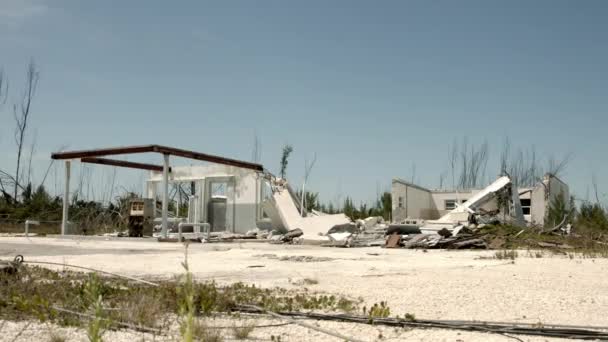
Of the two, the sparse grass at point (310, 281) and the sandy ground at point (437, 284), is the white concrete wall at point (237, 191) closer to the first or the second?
the sandy ground at point (437, 284)

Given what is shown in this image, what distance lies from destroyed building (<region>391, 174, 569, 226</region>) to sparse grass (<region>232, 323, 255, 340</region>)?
21738 mm

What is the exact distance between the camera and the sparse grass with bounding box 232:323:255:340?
4098 millimetres

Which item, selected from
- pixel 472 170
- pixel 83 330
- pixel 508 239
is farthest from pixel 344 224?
pixel 472 170

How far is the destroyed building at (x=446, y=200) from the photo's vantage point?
26797mm

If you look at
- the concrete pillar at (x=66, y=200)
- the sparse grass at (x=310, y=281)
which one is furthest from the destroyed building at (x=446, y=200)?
the sparse grass at (x=310, y=281)

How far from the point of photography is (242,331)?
4168 millimetres

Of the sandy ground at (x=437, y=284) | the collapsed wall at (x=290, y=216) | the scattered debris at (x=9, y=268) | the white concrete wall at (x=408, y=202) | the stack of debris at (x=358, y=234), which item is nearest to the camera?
the sandy ground at (x=437, y=284)

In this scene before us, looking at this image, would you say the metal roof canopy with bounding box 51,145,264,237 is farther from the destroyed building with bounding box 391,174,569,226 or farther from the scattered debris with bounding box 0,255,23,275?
the scattered debris with bounding box 0,255,23,275

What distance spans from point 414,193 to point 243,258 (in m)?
18.1

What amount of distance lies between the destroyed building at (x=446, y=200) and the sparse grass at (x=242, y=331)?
71.3ft

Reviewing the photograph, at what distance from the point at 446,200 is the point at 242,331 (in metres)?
27.4

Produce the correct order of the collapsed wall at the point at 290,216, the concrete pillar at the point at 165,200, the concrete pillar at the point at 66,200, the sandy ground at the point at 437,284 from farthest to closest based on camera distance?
the concrete pillar at the point at 66,200 < the collapsed wall at the point at 290,216 < the concrete pillar at the point at 165,200 < the sandy ground at the point at 437,284

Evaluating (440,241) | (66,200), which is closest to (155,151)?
(66,200)

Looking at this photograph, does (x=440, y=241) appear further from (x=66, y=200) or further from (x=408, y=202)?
(x=66, y=200)
